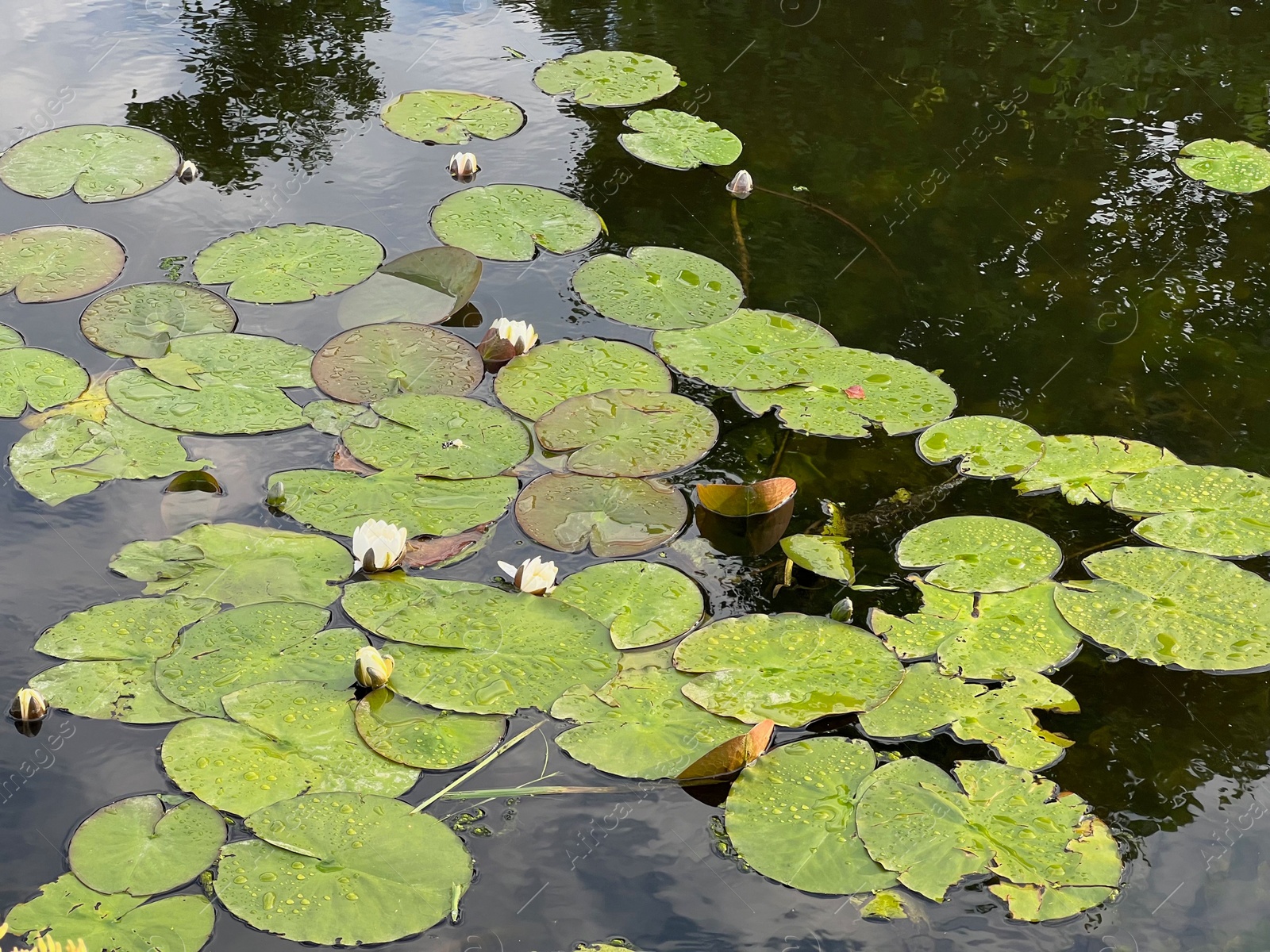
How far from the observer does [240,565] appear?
2.81m

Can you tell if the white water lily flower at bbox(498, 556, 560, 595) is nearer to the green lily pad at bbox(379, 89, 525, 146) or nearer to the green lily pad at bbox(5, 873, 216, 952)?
the green lily pad at bbox(5, 873, 216, 952)

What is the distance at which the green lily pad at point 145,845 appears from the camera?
2090mm

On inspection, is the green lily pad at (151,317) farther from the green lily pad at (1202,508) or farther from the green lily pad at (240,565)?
the green lily pad at (1202,508)

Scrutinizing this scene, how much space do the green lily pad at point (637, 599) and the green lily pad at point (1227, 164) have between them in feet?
11.0

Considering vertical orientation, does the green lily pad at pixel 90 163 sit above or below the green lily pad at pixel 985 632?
above

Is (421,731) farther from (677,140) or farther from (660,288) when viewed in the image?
(677,140)

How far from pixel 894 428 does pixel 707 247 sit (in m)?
1.22

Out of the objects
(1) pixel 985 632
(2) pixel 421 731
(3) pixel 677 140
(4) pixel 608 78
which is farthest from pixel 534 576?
(4) pixel 608 78

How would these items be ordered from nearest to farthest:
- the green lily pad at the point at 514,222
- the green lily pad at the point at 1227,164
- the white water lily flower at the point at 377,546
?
1. the white water lily flower at the point at 377,546
2. the green lily pad at the point at 514,222
3. the green lily pad at the point at 1227,164

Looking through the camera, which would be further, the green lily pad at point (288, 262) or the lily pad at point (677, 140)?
the lily pad at point (677, 140)

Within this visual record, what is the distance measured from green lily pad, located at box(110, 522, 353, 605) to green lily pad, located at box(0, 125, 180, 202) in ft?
6.77

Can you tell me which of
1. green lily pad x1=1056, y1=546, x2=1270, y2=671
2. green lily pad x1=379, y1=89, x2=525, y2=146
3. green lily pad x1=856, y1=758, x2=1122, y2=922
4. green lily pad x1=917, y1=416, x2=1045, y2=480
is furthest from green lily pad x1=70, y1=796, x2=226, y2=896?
green lily pad x1=379, y1=89, x2=525, y2=146

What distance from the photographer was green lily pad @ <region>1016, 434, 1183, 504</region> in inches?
125

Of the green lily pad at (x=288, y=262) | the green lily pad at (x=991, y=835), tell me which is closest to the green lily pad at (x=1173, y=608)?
the green lily pad at (x=991, y=835)
